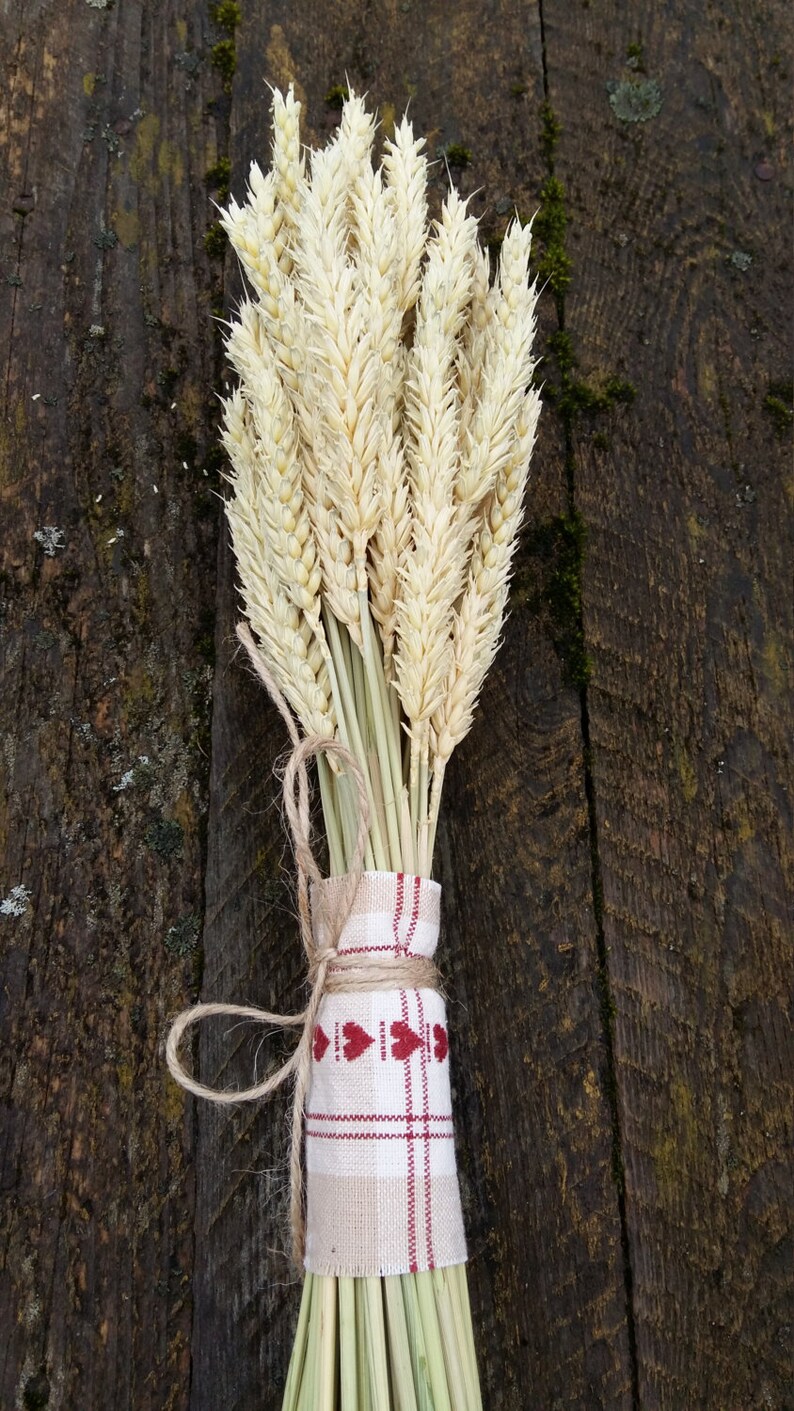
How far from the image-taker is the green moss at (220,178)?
1.50 metres

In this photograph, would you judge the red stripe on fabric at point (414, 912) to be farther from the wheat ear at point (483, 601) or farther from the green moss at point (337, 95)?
the green moss at point (337, 95)

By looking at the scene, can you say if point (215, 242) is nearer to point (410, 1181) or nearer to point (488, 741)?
point (488, 741)

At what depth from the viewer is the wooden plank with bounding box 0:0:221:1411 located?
1.23m

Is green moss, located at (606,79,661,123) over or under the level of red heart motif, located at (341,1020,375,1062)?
over

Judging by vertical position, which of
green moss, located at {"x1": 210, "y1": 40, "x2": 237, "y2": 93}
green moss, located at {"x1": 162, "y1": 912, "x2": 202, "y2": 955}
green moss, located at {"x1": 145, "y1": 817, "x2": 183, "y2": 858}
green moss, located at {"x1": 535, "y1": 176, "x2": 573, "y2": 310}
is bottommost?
green moss, located at {"x1": 162, "y1": 912, "x2": 202, "y2": 955}

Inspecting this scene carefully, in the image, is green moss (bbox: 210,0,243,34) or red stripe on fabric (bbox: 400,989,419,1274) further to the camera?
green moss (bbox: 210,0,243,34)

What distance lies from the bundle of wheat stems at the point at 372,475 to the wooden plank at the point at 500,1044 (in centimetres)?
17

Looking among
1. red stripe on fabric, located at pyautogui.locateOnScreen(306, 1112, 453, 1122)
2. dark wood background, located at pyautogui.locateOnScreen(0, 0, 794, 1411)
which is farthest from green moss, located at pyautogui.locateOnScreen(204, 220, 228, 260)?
red stripe on fabric, located at pyautogui.locateOnScreen(306, 1112, 453, 1122)

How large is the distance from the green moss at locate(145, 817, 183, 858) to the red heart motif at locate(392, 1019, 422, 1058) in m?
0.41

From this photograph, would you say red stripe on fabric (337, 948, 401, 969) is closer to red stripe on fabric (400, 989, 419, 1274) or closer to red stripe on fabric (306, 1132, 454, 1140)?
red stripe on fabric (400, 989, 419, 1274)

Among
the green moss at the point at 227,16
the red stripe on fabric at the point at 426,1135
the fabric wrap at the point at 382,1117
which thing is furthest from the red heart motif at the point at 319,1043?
the green moss at the point at 227,16

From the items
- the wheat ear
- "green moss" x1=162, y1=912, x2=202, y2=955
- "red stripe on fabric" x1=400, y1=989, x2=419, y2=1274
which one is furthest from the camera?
"green moss" x1=162, y1=912, x2=202, y2=955

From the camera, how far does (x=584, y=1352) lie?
1.20m

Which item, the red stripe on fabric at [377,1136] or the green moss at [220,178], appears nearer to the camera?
the red stripe on fabric at [377,1136]
